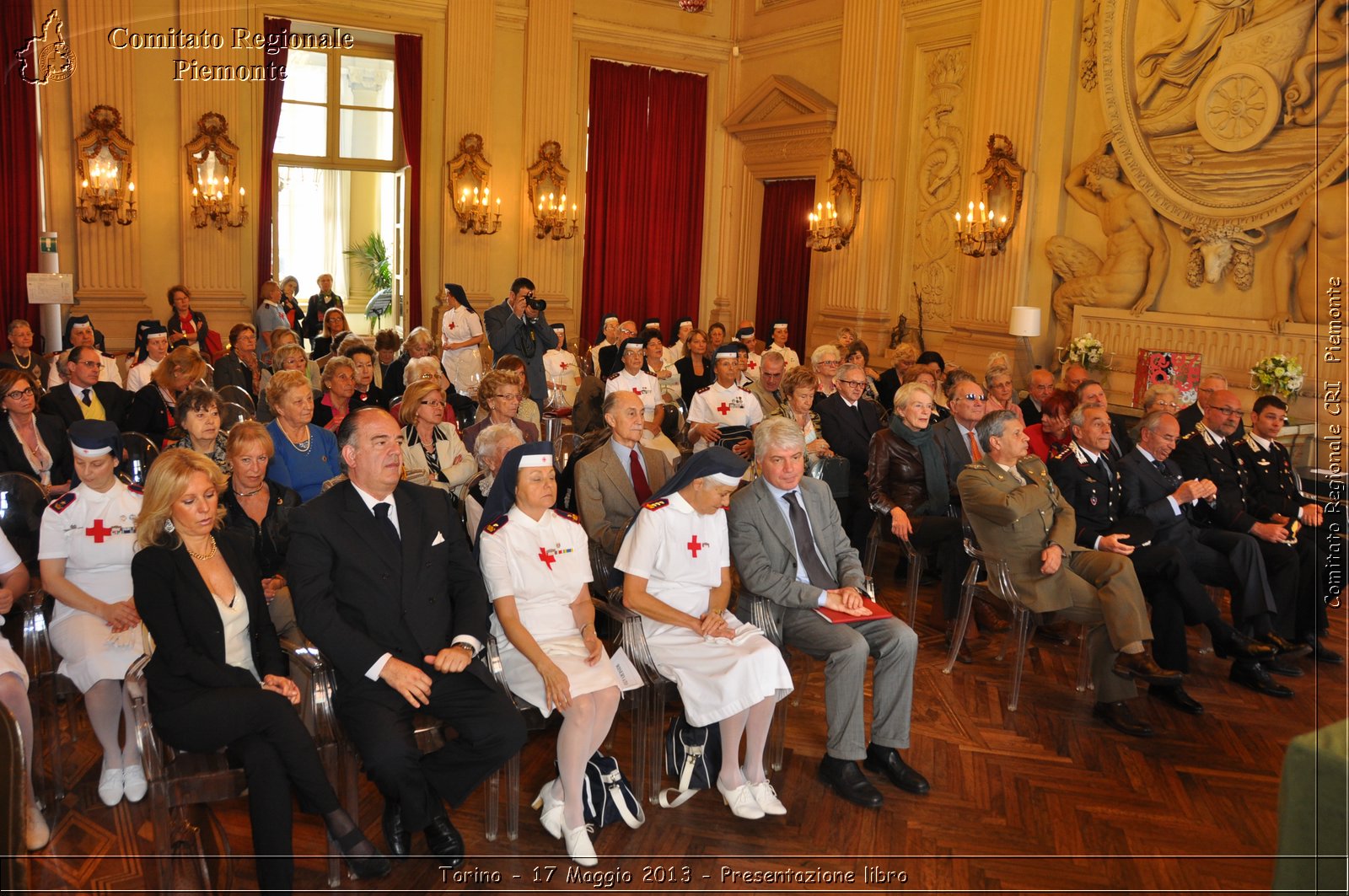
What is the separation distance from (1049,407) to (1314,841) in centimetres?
569

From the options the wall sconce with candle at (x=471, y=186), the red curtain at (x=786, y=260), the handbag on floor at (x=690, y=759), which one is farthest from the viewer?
the red curtain at (x=786, y=260)

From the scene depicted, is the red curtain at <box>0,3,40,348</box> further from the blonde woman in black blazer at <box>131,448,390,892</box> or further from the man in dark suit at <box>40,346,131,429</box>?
the blonde woman in black blazer at <box>131,448,390,892</box>

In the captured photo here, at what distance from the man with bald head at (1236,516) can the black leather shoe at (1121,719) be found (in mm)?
1204

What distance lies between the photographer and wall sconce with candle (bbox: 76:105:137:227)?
10734 mm

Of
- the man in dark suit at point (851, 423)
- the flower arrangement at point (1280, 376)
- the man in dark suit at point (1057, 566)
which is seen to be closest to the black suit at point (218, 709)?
the man in dark suit at point (1057, 566)

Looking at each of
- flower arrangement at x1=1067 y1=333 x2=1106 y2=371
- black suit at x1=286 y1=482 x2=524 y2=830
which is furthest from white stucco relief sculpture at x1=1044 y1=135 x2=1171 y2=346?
black suit at x1=286 y1=482 x2=524 y2=830

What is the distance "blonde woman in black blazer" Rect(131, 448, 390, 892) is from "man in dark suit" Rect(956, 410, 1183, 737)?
9.65 ft

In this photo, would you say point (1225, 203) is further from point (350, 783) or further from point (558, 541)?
point (350, 783)

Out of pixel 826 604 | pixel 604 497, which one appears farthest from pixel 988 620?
pixel 604 497

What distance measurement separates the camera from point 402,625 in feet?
10.9

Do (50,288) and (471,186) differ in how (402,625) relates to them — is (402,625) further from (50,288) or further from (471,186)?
(471,186)

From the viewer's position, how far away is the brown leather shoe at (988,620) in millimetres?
5531

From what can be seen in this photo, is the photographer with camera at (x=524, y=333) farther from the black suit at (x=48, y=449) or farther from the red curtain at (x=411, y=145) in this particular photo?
the red curtain at (x=411, y=145)

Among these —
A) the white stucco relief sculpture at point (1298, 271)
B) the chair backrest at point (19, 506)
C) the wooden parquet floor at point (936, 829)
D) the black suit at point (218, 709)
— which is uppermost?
the white stucco relief sculpture at point (1298, 271)
